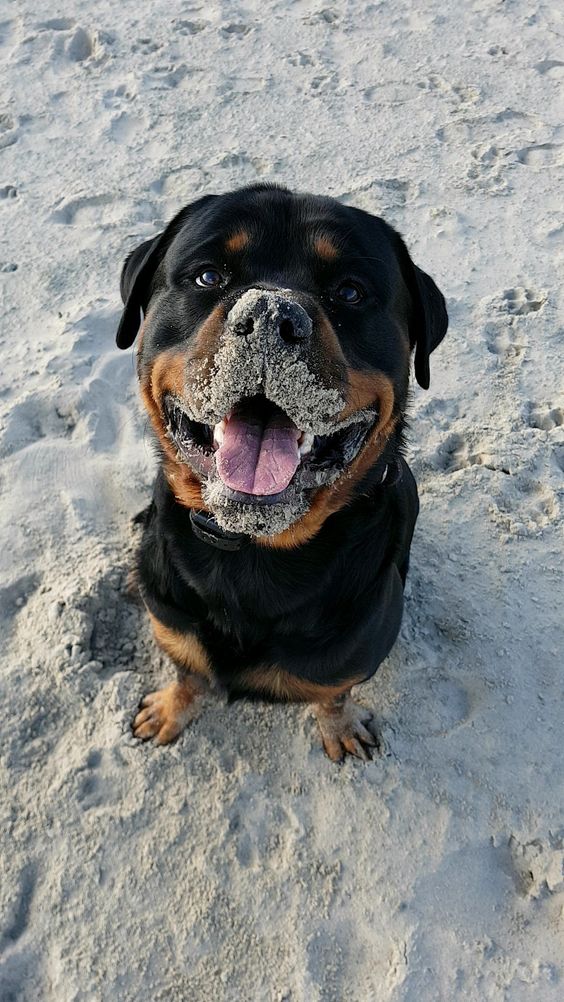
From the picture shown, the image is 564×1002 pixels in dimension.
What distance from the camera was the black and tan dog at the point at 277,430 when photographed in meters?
1.62

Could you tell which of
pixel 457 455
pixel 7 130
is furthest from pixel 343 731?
pixel 7 130

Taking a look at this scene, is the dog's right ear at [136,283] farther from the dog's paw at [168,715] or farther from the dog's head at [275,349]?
the dog's paw at [168,715]

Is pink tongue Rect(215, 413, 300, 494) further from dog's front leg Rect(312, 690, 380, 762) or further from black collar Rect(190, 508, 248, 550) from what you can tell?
dog's front leg Rect(312, 690, 380, 762)

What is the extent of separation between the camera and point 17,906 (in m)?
2.12

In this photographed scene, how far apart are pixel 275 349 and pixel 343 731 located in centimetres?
153

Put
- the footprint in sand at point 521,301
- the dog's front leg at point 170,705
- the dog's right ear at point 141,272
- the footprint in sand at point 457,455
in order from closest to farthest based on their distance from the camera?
1. the dog's right ear at point 141,272
2. the dog's front leg at point 170,705
3. the footprint in sand at point 457,455
4. the footprint in sand at point 521,301

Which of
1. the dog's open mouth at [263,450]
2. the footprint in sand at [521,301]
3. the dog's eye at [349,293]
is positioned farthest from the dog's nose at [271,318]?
the footprint in sand at [521,301]

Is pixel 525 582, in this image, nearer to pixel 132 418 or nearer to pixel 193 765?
pixel 193 765

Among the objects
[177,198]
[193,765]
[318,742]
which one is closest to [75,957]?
[193,765]

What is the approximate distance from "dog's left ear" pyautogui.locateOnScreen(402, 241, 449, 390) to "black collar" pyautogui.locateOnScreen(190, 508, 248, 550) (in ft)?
2.79

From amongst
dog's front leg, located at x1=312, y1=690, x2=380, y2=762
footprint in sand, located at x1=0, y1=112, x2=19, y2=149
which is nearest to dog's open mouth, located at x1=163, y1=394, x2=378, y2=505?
dog's front leg, located at x1=312, y1=690, x2=380, y2=762

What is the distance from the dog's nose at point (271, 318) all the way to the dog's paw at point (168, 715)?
1.40 m

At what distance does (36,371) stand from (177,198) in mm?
1613

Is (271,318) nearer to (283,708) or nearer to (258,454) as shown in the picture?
(258,454)
